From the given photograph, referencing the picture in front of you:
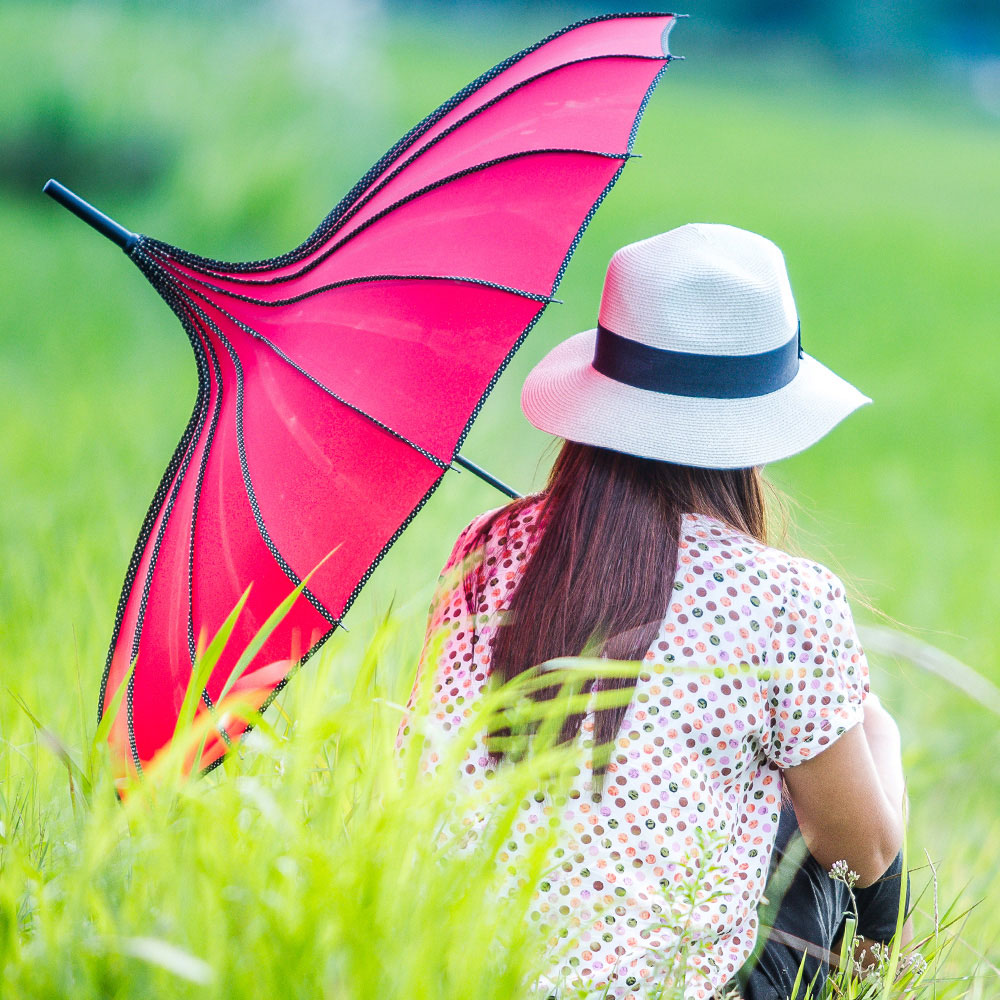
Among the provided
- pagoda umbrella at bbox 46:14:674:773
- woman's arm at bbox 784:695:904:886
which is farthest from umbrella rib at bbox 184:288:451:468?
woman's arm at bbox 784:695:904:886

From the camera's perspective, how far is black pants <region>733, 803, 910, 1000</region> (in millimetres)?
1234

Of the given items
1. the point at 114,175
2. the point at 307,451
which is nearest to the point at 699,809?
the point at 307,451

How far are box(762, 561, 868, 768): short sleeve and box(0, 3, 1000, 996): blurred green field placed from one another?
0.65 feet

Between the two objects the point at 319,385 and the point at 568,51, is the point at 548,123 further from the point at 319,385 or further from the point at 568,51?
the point at 319,385

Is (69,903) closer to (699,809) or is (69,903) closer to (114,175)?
(699,809)

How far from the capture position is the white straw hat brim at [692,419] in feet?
3.79

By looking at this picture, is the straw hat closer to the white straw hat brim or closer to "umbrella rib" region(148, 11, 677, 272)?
the white straw hat brim

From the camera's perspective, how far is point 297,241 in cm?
703

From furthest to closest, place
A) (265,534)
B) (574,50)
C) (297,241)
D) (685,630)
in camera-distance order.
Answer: (297,241)
(574,50)
(265,534)
(685,630)

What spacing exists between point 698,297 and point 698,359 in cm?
6

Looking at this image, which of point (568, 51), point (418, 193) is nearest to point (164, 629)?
point (418, 193)

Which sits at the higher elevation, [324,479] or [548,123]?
[548,123]

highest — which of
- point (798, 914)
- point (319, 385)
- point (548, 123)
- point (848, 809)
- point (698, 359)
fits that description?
point (548, 123)

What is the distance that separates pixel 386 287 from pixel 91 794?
0.55 m
